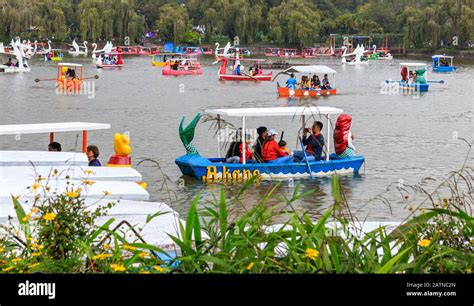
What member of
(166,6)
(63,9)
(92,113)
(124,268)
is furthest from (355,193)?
(166,6)

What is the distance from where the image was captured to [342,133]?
57.4 ft

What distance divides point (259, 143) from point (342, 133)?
5.63 feet

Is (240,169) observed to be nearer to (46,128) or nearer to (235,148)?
(235,148)

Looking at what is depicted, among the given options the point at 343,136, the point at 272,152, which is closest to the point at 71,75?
the point at 343,136

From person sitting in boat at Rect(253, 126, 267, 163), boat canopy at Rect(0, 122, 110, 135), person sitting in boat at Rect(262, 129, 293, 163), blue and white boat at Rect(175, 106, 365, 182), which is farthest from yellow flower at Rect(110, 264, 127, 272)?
person sitting in boat at Rect(262, 129, 293, 163)

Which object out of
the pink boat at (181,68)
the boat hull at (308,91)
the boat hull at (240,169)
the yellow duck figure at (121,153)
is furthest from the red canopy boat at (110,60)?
the yellow duck figure at (121,153)

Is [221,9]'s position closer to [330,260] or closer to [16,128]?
[16,128]

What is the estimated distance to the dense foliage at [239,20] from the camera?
3327 inches

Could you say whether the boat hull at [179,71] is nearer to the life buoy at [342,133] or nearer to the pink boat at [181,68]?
the pink boat at [181,68]

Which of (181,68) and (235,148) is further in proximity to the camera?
(181,68)

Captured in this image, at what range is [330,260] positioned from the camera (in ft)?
16.9

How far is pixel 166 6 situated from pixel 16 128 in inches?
3676

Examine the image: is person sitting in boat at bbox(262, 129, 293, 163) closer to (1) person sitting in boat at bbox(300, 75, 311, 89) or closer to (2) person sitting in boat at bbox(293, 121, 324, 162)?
(2) person sitting in boat at bbox(293, 121, 324, 162)

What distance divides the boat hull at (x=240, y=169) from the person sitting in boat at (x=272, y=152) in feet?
0.54
